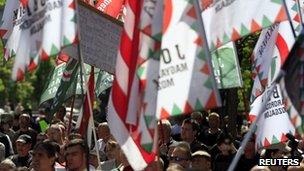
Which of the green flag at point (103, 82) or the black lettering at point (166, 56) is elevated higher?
the green flag at point (103, 82)

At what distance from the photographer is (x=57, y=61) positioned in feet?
45.9

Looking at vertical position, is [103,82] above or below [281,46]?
above

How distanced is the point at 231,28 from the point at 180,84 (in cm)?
87

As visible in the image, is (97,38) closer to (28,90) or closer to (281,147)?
(281,147)

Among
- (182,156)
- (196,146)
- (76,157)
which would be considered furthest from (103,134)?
(76,157)

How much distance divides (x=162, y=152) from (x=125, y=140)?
132 inches

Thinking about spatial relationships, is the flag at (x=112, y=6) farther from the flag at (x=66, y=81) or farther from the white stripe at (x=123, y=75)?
the white stripe at (x=123, y=75)

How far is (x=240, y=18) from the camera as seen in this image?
880 cm

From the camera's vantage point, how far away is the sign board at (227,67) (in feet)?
35.8

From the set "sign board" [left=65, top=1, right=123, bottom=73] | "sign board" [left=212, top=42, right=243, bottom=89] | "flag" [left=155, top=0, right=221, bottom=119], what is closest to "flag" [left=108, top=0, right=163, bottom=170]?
"flag" [left=155, top=0, right=221, bottom=119]

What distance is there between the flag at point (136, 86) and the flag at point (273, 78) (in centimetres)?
180

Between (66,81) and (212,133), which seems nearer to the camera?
(66,81)

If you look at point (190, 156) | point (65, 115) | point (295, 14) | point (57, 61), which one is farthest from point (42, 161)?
point (65, 115)

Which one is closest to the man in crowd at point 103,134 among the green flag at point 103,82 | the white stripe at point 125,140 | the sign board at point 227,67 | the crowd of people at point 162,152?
the crowd of people at point 162,152
